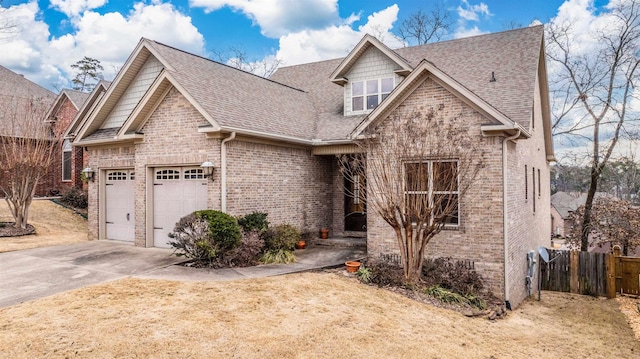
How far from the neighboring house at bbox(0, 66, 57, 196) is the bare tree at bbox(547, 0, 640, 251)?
28322 mm

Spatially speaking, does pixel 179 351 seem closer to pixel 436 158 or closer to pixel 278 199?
pixel 436 158

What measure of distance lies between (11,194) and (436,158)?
17.7m

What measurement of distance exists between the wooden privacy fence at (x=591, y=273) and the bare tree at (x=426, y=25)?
801 inches

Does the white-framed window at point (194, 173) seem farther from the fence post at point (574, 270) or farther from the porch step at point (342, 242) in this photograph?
the fence post at point (574, 270)

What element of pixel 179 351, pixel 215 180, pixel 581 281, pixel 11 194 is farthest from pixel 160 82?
pixel 581 281

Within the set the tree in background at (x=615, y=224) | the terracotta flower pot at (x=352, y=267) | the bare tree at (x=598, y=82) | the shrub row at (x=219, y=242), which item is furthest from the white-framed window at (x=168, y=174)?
the bare tree at (x=598, y=82)

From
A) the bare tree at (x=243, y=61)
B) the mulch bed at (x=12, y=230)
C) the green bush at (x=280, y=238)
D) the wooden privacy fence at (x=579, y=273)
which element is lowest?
the wooden privacy fence at (x=579, y=273)

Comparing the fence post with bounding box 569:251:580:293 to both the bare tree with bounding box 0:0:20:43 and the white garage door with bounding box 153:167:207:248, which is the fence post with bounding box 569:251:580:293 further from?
the bare tree with bounding box 0:0:20:43

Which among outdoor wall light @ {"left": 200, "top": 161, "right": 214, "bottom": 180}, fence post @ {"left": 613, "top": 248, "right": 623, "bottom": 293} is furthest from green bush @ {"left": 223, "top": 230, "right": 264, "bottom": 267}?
fence post @ {"left": 613, "top": 248, "right": 623, "bottom": 293}

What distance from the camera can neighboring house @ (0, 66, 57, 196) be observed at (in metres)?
21.2

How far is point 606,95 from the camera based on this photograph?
70.4 feet

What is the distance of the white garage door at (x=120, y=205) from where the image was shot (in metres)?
14.0

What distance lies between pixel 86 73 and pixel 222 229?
1863 inches

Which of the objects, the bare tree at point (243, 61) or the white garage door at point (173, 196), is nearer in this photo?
the white garage door at point (173, 196)
